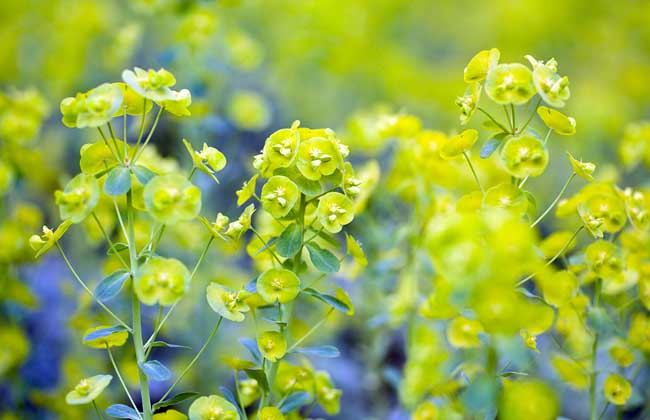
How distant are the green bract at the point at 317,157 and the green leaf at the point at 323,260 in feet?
0.46

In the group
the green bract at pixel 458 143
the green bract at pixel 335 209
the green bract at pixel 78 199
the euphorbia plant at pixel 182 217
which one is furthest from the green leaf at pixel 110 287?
the green bract at pixel 458 143

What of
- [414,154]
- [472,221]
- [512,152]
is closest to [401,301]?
[414,154]

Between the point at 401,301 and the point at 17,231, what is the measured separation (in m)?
1.09

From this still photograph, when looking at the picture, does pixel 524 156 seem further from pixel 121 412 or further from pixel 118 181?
pixel 121 412

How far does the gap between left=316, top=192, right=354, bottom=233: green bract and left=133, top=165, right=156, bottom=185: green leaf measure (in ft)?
0.89

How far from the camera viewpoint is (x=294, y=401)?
3.52ft

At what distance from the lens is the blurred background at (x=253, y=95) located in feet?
6.02

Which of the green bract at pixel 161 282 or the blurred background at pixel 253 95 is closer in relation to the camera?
the green bract at pixel 161 282

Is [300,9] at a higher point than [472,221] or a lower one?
lower

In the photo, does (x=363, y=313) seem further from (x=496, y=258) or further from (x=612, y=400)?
(x=496, y=258)

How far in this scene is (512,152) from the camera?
0.93 m

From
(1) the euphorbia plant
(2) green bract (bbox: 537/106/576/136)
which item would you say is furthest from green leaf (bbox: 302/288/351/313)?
(2) green bract (bbox: 537/106/576/136)

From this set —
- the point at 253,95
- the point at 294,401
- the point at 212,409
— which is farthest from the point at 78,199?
the point at 253,95

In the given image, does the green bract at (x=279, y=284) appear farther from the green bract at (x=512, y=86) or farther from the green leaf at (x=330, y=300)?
the green bract at (x=512, y=86)
